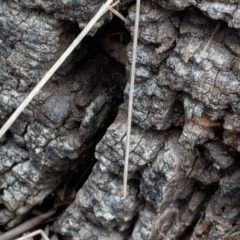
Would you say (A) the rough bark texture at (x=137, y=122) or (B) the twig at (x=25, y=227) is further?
(B) the twig at (x=25, y=227)

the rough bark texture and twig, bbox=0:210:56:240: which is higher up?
the rough bark texture

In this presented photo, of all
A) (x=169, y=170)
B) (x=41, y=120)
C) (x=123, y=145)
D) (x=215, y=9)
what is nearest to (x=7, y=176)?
(x=41, y=120)

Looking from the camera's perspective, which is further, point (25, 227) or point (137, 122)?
point (25, 227)

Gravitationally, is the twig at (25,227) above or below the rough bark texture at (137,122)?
below

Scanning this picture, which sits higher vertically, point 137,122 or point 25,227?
point 137,122
